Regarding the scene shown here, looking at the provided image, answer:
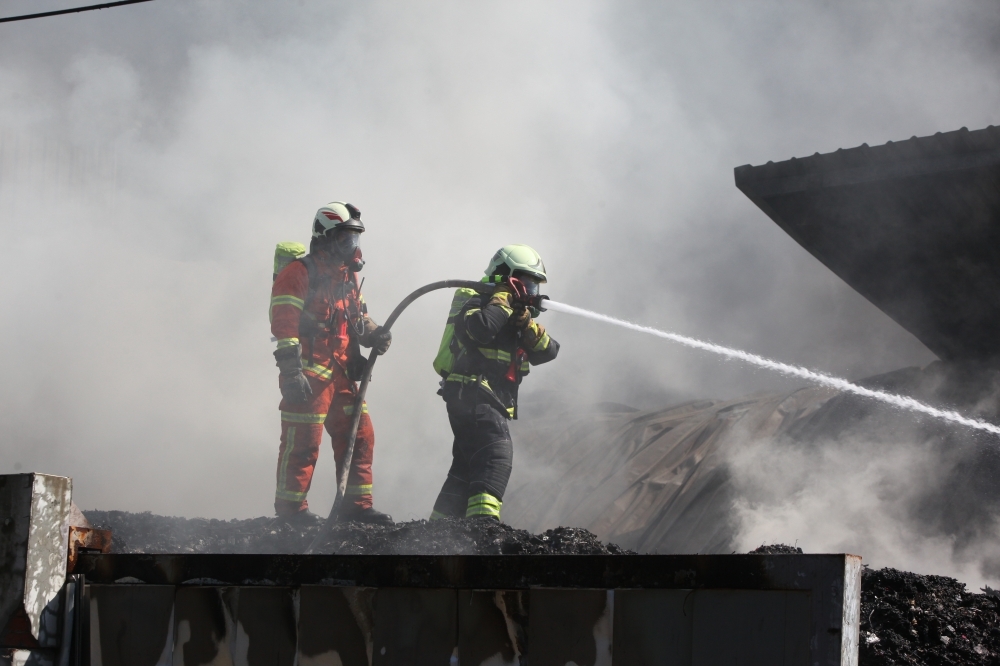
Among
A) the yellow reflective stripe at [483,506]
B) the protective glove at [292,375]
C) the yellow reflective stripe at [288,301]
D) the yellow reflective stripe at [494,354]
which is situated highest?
the yellow reflective stripe at [288,301]

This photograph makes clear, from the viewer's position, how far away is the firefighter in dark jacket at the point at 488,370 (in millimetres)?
5469

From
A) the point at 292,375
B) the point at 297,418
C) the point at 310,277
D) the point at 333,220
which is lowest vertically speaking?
the point at 297,418

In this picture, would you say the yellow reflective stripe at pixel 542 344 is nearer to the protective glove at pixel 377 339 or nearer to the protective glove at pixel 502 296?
the protective glove at pixel 502 296

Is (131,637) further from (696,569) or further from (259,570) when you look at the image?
(696,569)

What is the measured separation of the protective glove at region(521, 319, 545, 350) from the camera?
18.5ft

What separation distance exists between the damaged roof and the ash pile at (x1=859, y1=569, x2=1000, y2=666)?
3.31 metres

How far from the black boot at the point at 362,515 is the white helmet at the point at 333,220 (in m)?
1.73

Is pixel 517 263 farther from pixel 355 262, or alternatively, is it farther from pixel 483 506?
pixel 483 506

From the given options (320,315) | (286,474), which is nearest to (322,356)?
(320,315)

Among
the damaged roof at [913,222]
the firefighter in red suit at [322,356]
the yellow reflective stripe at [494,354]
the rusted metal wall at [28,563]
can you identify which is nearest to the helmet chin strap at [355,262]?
the firefighter in red suit at [322,356]

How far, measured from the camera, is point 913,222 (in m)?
6.80

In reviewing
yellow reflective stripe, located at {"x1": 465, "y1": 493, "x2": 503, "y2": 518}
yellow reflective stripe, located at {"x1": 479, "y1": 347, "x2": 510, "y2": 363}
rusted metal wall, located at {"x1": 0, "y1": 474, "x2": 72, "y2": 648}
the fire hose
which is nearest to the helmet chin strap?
the fire hose

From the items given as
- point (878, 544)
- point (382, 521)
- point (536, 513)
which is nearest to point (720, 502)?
point (878, 544)

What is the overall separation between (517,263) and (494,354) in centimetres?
59
